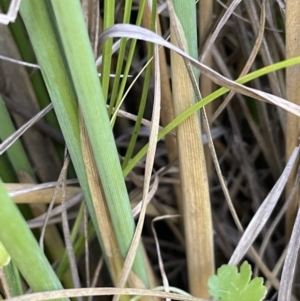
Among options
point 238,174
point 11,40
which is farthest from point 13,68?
point 238,174

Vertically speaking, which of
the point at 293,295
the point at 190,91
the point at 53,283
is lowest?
the point at 293,295

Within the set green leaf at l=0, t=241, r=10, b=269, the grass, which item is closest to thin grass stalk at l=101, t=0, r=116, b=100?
the grass

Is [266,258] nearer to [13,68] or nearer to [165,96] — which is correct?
[165,96]

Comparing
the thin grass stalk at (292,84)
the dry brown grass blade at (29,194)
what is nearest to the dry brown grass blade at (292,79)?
the thin grass stalk at (292,84)

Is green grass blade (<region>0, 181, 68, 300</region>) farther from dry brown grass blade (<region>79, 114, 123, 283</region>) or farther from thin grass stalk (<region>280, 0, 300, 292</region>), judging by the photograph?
thin grass stalk (<region>280, 0, 300, 292</region>)

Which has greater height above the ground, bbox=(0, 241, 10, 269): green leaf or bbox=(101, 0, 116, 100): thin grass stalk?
bbox=(101, 0, 116, 100): thin grass stalk

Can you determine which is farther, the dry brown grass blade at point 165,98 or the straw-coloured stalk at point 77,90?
the dry brown grass blade at point 165,98

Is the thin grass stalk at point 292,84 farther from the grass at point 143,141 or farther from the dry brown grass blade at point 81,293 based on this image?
the dry brown grass blade at point 81,293

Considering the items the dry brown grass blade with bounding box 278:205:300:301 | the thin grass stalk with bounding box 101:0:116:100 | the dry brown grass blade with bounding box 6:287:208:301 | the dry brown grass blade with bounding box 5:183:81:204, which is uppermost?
the thin grass stalk with bounding box 101:0:116:100
